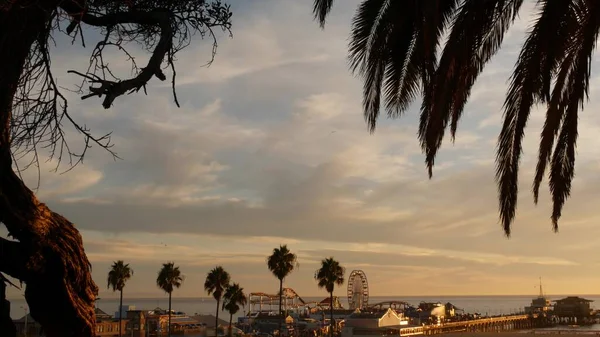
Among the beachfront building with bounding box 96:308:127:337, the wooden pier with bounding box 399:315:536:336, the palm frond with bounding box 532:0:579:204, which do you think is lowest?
the wooden pier with bounding box 399:315:536:336

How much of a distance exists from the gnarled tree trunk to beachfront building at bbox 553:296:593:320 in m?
121

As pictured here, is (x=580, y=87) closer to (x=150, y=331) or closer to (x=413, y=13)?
(x=413, y=13)

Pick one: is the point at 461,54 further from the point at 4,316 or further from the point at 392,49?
the point at 4,316

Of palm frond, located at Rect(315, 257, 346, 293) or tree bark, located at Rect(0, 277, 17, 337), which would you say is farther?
palm frond, located at Rect(315, 257, 346, 293)

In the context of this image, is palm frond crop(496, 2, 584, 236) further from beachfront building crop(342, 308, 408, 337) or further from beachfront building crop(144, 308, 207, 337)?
beachfront building crop(144, 308, 207, 337)

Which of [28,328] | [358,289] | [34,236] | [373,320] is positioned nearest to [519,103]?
[34,236]

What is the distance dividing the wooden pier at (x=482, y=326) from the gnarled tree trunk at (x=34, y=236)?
214 ft

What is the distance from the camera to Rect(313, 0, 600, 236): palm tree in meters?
7.02

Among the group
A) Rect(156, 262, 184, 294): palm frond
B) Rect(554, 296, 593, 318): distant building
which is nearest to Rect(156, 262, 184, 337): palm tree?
Rect(156, 262, 184, 294): palm frond

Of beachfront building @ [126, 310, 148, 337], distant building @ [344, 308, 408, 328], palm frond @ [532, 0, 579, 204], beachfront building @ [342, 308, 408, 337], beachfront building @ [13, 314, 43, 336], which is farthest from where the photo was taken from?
distant building @ [344, 308, 408, 328]

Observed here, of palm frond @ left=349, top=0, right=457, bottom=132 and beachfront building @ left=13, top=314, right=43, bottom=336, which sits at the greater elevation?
palm frond @ left=349, top=0, right=457, bottom=132

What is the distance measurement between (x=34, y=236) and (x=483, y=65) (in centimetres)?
577

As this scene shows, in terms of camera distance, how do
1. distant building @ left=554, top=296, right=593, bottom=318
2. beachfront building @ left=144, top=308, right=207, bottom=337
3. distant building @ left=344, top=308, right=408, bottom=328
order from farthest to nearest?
distant building @ left=554, top=296, right=593, bottom=318, distant building @ left=344, top=308, right=408, bottom=328, beachfront building @ left=144, top=308, right=207, bottom=337

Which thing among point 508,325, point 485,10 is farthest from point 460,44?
point 508,325
